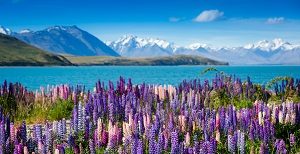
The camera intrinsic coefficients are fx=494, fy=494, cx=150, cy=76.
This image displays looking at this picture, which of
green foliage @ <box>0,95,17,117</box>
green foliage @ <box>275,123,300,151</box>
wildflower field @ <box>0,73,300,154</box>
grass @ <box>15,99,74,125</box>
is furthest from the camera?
green foliage @ <box>0,95,17,117</box>

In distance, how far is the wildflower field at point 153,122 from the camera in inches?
315

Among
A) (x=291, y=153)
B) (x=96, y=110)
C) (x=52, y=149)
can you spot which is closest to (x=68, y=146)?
(x=52, y=149)

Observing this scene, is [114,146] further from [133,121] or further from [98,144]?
[133,121]

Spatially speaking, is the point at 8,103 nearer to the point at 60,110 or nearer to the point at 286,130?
the point at 60,110

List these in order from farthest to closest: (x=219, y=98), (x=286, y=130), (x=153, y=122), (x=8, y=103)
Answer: (x=219, y=98) → (x=8, y=103) → (x=286, y=130) → (x=153, y=122)

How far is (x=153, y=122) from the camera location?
9.94 meters

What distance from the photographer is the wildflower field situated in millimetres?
7996

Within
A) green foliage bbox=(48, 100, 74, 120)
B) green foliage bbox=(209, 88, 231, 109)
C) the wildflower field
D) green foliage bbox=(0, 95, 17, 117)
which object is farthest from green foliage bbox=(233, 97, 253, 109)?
green foliage bbox=(0, 95, 17, 117)

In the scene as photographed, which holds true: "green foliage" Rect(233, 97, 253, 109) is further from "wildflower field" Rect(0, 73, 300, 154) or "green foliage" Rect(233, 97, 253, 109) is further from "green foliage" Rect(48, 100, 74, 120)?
"green foliage" Rect(48, 100, 74, 120)

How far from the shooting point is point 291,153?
937 cm

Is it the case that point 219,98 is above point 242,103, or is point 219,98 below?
above

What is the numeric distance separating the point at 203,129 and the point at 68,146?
2.80m

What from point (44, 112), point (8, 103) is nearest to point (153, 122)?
point (44, 112)

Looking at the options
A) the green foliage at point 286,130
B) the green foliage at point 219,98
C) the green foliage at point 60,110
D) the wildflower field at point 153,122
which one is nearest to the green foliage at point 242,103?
the wildflower field at point 153,122
